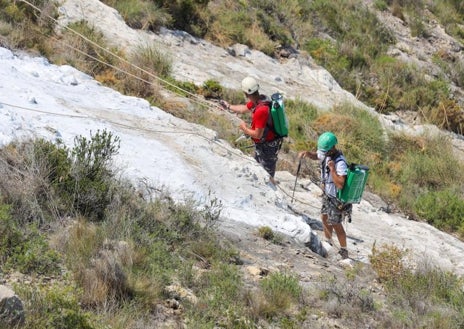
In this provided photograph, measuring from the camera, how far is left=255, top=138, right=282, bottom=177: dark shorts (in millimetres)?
8591

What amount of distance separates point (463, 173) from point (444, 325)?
25.5 feet

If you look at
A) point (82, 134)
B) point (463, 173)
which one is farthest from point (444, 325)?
point (463, 173)

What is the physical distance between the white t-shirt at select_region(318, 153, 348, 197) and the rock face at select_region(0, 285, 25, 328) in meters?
4.44

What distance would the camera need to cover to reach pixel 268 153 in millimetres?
8695

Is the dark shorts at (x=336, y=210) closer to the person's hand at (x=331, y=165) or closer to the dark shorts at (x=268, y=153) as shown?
the person's hand at (x=331, y=165)

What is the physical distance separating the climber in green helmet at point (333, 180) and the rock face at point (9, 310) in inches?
172

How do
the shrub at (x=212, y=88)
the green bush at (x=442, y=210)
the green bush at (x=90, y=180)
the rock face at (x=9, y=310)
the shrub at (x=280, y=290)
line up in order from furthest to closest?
the shrub at (x=212, y=88)
the green bush at (x=442, y=210)
the green bush at (x=90, y=180)
the shrub at (x=280, y=290)
the rock face at (x=9, y=310)

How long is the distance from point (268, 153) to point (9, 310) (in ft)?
16.9

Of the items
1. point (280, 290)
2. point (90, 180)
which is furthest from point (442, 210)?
point (90, 180)

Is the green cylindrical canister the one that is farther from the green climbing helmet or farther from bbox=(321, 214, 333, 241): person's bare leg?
bbox=(321, 214, 333, 241): person's bare leg

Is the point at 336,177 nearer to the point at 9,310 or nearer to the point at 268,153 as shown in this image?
the point at 268,153

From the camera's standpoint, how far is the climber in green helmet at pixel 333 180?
7656 millimetres

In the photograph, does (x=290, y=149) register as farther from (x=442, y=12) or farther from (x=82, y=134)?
(x=442, y=12)

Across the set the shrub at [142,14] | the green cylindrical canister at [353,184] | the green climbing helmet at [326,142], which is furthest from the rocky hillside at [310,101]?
the green climbing helmet at [326,142]
